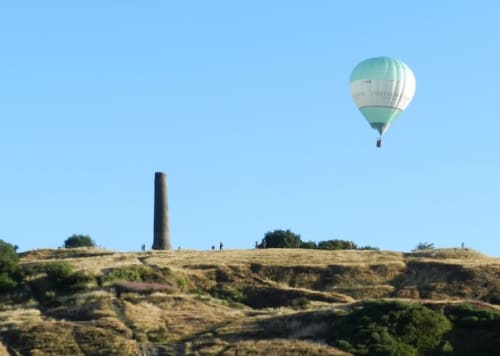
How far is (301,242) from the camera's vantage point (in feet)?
366

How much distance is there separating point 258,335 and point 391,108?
130 feet

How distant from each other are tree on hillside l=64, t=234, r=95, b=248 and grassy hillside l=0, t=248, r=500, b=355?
19338mm

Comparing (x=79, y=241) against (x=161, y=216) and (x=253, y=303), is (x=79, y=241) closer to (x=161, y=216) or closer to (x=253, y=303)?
(x=161, y=216)

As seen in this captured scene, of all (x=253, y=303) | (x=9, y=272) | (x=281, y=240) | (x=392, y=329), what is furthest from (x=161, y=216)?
(x=392, y=329)

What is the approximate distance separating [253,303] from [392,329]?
49.5 ft

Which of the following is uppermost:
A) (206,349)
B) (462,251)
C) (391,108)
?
(391,108)

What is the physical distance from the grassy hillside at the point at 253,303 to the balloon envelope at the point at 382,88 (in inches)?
461

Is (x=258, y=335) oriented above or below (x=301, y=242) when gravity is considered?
below

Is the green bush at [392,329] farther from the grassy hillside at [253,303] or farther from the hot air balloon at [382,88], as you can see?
the hot air balloon at [382,88]

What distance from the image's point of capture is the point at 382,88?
99.9 m

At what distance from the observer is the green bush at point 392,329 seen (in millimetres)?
63281

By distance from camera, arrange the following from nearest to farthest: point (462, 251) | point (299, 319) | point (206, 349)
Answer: point (206, 349) < point (299, 319) < point (462, 251)

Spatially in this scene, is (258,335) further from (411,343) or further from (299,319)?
(411,343)

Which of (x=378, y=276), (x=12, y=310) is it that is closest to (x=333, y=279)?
(x=378, y=276)
